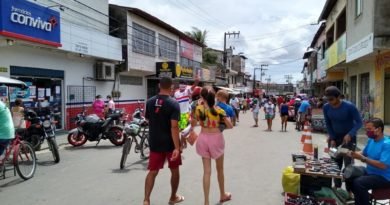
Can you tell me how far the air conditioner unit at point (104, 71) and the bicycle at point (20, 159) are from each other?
12581mm

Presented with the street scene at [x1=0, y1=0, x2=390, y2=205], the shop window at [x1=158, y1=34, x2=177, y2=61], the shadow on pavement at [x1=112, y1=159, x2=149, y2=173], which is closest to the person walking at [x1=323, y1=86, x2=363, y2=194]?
the street scene at [x1=0, y1=0, x2=390, y2=205]

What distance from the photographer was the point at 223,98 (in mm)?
6699

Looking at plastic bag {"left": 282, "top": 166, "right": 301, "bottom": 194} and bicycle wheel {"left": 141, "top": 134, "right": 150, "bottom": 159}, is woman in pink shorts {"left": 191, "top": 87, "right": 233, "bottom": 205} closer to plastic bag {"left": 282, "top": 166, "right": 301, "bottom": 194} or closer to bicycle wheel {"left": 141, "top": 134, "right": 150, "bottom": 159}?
plastic bag {"left": 282, "top": 166, "right": 301, "bottom": 194}

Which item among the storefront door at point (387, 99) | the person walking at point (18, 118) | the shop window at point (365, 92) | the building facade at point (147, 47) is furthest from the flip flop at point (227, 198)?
the building facade at point (147, 47)

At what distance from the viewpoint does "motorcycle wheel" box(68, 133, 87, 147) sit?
1323 centimetres

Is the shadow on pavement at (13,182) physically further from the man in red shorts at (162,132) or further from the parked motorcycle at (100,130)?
the parked motorcycle at (100,130)

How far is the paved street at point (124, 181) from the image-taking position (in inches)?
255

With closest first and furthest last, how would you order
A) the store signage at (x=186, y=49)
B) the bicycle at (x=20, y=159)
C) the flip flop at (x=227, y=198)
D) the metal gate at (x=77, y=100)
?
the flip flop at (x=227, y=198)
the bicycle at (x=20, y=159)
the metal gate at (x=77, y=100)
the store signage at (x=186, y=49)

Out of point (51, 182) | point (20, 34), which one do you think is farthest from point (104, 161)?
point (20, 34)

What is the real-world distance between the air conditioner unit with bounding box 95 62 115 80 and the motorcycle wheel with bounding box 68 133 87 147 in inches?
302

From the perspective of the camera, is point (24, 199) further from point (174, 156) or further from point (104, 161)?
point (104, 161)

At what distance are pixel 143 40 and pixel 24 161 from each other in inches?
734

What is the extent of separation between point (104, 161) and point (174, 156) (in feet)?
16.4

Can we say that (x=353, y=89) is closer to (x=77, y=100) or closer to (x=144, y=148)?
(x=77, y=100)
